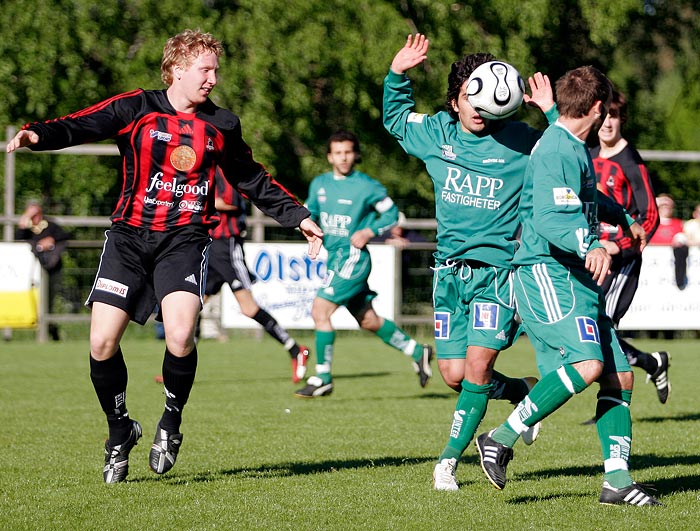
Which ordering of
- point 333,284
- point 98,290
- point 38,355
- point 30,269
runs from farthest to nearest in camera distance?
point 30,269, point 38,355, point 333,284, point 98,290

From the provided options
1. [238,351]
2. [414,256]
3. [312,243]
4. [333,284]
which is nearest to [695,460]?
[312,243]

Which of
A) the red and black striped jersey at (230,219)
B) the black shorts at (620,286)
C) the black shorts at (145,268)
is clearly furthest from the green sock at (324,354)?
the black shorts at (145,268)

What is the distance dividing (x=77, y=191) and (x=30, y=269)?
4.11 m

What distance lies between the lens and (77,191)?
20.2 meters

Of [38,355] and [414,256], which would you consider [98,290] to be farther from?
[414,256]

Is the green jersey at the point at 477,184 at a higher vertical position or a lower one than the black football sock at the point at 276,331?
higher

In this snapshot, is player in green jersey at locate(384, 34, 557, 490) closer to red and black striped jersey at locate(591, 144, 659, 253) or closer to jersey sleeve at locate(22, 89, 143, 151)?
jersey sleeve at locate(22, 89, 143, 151)

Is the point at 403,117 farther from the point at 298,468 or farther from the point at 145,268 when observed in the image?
the point at 298,468

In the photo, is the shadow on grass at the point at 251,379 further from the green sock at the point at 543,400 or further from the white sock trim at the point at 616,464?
the white sock trim at the point at 616,464

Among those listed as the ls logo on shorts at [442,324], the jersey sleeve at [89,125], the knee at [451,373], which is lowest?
the knee at [451,373]

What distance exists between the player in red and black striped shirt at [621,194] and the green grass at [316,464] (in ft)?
3.37

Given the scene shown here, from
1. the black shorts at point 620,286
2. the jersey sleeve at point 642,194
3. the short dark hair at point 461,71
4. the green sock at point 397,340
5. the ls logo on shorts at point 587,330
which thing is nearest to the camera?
the ls logo on shorts at point 587,330

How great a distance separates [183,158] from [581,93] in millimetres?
1974

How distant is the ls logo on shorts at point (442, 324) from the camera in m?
6.00
